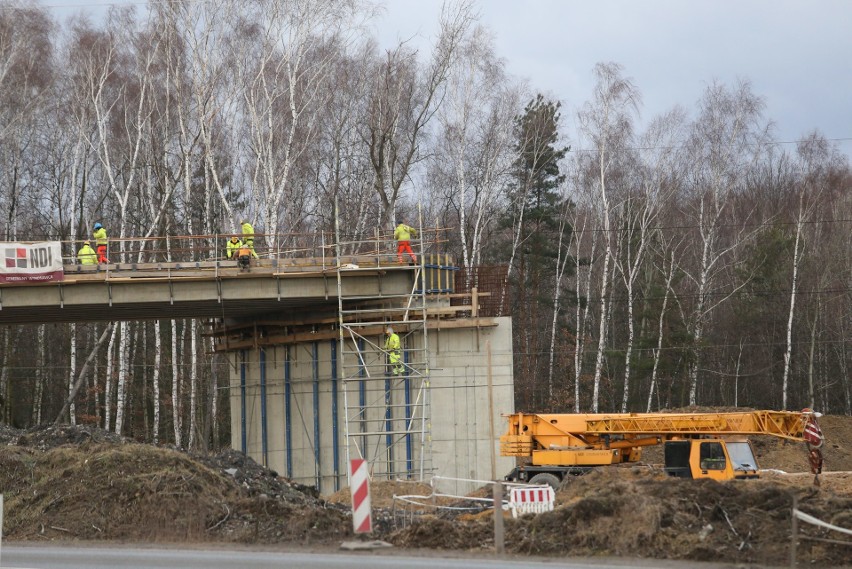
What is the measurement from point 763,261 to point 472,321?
86.8 feet

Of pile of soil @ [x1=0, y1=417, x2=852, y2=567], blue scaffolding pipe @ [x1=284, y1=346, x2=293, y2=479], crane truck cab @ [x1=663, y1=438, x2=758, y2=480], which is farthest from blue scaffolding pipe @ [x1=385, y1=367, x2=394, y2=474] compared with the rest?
crane truck cab @ [x1=663, y1=438, x2=758, y2=480]

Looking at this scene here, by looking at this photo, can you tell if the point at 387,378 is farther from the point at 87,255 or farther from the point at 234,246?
the point at 87,255

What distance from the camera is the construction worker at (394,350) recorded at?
2895cm

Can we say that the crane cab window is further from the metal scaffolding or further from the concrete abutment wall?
the metal scaffolding

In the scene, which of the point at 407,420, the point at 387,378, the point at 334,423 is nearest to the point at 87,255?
the point at 334,423

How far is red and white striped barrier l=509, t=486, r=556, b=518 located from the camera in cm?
1856

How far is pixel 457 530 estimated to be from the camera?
646 inches

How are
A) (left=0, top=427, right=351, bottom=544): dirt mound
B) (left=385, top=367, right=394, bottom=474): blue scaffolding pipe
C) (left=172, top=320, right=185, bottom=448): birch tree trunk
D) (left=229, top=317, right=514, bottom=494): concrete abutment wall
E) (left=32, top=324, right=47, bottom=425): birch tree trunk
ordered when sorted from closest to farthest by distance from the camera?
1. (left=0, top=427, right=351, bottom=544): dirt mound
2. (left=229, top=317, right=514, bottom=494): concrete abutment wall
3. (left=385, top=367, right=394, bottom=474): blue scaffolding pipe
4. (left=172, top=320, right=185, bottom=448): birch tree trunk
5. (left=32, top=324, right=47, bottom=425): birch tree trunk

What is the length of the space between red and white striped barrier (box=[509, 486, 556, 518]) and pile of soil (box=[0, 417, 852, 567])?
0.37 meters

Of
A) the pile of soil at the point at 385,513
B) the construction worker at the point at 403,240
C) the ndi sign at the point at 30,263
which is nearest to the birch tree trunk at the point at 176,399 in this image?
the ndi sign at the point at 30,263

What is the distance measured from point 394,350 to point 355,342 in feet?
3.80

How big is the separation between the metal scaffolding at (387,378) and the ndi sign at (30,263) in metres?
7.27

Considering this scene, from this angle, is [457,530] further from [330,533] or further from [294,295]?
[294,295]

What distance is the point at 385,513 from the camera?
19.9 metres
